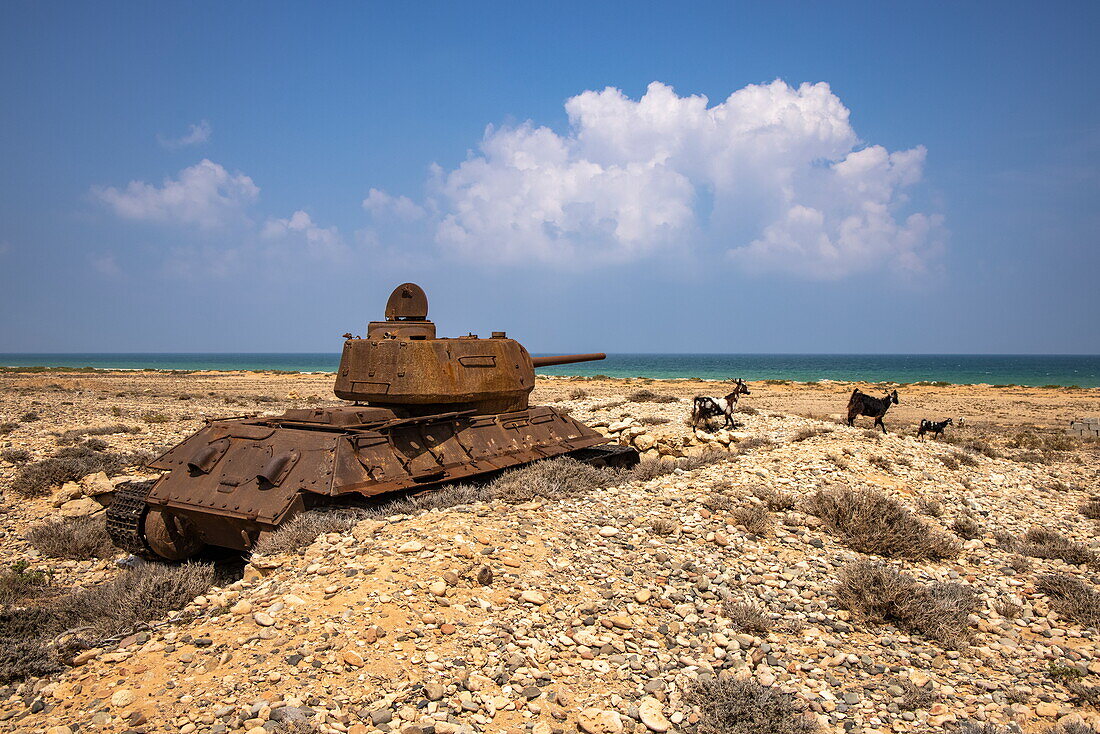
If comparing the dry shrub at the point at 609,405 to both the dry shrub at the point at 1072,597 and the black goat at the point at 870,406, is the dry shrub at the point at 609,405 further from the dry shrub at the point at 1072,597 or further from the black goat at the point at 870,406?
the dry shrub at the point at 1072,597

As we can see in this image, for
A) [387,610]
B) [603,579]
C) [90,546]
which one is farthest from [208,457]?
[603,579]

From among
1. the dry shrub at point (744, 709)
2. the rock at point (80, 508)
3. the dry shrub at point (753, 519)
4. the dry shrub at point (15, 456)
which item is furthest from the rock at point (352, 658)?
the dry shrub at point (15, 456)

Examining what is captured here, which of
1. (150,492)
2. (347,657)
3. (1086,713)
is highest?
(150,492)

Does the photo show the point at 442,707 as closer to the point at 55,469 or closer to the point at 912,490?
the point at 912,490

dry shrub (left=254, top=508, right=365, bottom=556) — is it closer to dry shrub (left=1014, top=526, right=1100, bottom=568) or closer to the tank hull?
the tank hull

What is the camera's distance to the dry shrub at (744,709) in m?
4.90

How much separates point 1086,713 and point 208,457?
9.86 metres

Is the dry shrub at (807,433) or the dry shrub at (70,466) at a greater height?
the dry shrub at (807,433)

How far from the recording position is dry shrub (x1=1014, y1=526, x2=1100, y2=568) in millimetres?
8859

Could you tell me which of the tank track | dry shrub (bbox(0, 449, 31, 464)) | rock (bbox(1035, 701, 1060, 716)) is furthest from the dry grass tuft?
dry shrub (bbox(0, 449, 31, 464))

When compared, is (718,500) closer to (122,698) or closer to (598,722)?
(598,722)

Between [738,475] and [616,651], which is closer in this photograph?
[616,651]

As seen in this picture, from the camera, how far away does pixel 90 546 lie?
9.78 m

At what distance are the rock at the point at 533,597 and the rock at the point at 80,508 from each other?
9019 mm
